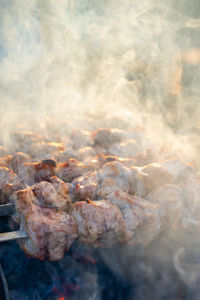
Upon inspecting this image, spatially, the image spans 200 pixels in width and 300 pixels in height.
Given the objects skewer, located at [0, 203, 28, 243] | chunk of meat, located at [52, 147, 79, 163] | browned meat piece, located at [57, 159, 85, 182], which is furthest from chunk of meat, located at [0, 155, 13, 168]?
skewer, located at [0, 203, 28, 243]

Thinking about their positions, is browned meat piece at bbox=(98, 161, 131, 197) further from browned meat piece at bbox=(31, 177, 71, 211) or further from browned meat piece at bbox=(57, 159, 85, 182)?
browned meat piece at bbox=(31, 177, 71, 211)

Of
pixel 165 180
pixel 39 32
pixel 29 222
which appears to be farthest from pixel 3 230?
pixel 39 32

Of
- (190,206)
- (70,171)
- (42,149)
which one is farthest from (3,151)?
(190,206)

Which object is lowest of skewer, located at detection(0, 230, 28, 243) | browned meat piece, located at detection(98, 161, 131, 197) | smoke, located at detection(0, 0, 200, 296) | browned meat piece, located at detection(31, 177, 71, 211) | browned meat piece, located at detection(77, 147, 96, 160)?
skewer, located at detection(0, 230, 28, 243)

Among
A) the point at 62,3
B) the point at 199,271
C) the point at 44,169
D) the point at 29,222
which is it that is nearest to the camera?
the point at 29,222

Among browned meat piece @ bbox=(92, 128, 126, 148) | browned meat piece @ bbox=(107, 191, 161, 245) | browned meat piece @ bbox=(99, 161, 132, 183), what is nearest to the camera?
browned meat piece @ bbox=(107, 191, 161, 245)

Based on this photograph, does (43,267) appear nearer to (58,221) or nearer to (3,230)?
(58,221)
